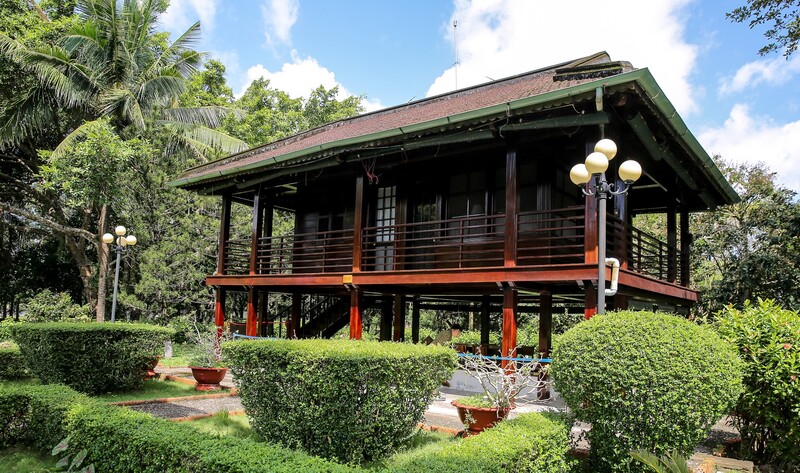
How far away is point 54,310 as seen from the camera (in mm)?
18500

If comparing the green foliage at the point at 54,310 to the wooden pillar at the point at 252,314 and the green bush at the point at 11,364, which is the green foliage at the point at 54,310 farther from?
the wooden pillar at the point at 252,314

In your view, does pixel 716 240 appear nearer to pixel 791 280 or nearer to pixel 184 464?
pixel 791 280

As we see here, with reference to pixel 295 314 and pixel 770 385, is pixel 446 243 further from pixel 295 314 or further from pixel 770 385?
pixel 770 385

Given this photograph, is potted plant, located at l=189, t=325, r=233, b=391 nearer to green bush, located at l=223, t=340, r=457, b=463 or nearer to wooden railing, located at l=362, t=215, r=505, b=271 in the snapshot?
wooden railing, located at l=362, t=215, r=505, b=271

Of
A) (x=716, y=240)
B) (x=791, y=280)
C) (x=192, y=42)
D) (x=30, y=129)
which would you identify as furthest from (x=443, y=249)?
(x=30, y=129)

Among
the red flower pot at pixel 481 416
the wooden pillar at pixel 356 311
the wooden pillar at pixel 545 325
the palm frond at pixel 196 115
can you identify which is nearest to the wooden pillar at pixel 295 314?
the wooden pillar at pixel 356 311

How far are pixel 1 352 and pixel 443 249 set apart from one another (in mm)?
9705

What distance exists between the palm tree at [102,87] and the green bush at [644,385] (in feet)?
54.6

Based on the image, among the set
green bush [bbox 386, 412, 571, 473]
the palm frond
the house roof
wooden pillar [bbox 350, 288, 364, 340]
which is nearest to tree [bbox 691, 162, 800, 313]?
the house roof

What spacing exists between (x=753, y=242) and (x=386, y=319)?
11747mm

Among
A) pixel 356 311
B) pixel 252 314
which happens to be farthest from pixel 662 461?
pixel 252 314

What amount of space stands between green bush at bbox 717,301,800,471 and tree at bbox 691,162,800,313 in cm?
720

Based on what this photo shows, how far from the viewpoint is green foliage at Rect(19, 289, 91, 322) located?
723 inches

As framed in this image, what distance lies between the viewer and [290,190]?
50.6ft
